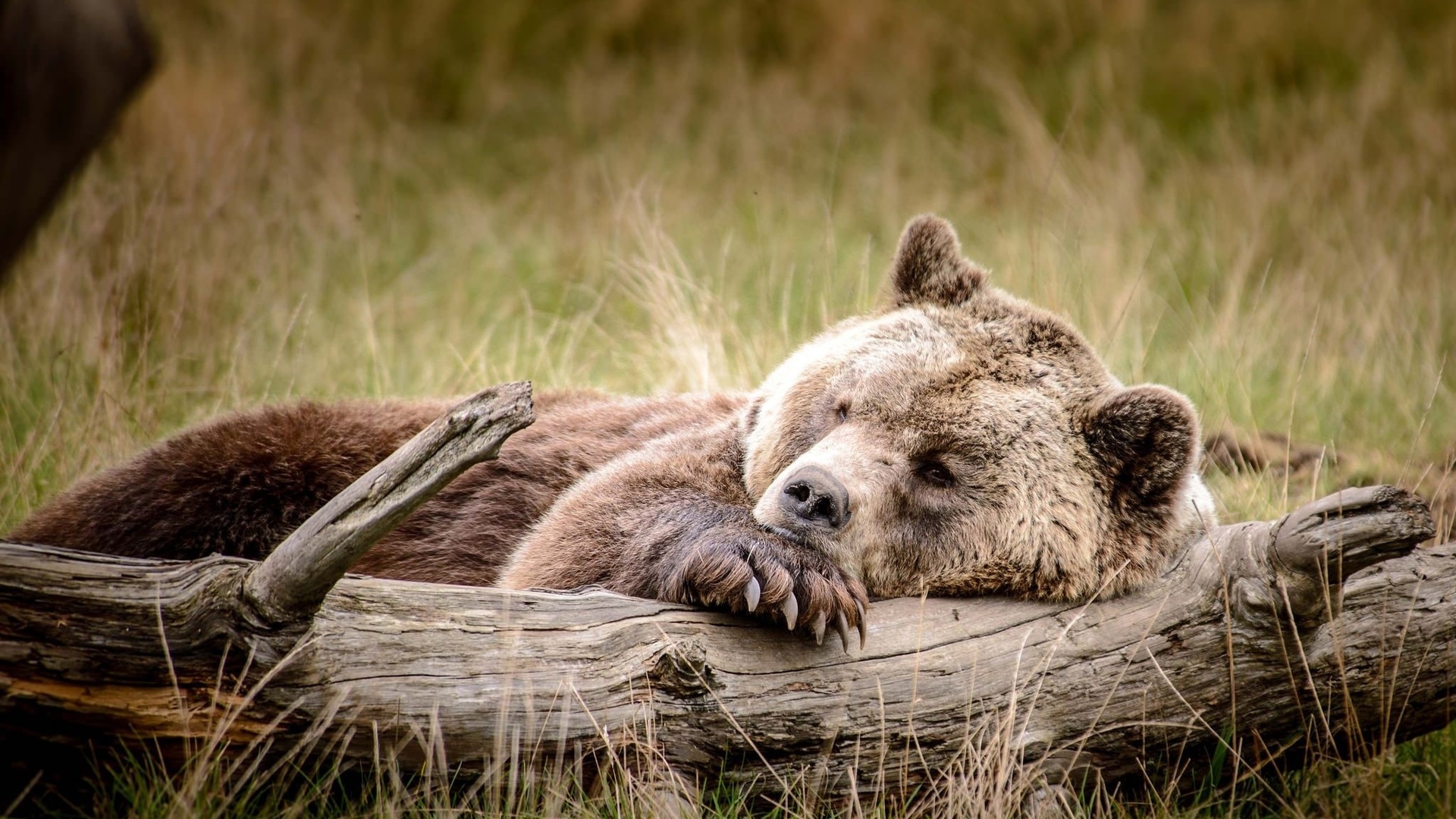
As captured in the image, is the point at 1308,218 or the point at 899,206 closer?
the point at 1308,218

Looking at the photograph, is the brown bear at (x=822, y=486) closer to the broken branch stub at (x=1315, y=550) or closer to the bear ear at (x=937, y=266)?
the bear ear at (x=937, y=266)

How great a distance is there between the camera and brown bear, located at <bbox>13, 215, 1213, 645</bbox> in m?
3.51

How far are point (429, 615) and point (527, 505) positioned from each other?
1500 mm

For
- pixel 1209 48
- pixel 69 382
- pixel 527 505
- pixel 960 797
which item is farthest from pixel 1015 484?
pixel 1209 48

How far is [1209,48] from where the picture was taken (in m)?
11.7

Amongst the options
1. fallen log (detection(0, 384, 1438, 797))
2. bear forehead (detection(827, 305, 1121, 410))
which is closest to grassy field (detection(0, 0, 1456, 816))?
fallen log (detection(0, 384, 1438, 797))

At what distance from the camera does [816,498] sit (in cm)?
342

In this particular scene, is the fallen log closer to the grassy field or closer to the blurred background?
Result: the grassy field

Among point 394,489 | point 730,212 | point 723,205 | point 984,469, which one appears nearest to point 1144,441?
point 984,469

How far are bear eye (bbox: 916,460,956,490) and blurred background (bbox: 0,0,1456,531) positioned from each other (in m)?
1.75

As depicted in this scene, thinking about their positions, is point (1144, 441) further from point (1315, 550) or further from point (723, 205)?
point (723, 205)

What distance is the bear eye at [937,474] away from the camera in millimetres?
3768

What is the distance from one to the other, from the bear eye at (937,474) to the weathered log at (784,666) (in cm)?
40

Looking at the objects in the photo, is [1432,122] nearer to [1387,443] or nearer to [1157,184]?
[1157,184]
